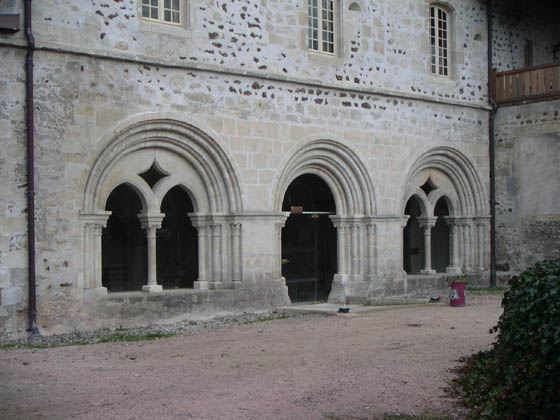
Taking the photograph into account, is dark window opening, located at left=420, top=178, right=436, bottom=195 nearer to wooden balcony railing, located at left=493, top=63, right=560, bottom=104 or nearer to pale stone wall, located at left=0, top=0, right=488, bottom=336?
pale stone wall, located at left=0, top=0, right=488, bottom=336

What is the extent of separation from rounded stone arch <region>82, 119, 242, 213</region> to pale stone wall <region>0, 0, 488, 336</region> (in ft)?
0.18

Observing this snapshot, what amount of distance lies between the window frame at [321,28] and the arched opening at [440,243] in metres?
6.17

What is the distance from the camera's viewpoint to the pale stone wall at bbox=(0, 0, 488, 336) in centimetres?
995

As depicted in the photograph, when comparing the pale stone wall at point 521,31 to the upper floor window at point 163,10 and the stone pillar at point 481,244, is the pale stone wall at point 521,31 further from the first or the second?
the upper floor window at point 163,10

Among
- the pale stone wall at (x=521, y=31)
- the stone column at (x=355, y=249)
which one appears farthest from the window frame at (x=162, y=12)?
the pale stone wall at (x=521, y=31)

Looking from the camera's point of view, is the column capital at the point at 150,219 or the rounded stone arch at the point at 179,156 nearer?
the rounded stone arch at the point at 179,156

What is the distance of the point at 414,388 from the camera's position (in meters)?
6.53

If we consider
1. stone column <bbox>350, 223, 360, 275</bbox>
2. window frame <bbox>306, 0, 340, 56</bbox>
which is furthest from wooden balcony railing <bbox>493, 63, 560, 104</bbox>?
stone column <bbox>350, 223, 360, 275</bbox>

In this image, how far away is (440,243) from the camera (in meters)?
18.4

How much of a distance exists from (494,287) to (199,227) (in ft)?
23.1

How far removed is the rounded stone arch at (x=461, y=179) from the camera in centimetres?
1533

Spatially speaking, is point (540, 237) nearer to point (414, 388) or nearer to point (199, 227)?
point (199, 227)

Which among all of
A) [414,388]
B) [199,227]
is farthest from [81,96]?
[414,388]

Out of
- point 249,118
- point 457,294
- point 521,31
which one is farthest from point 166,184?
point 521,31
